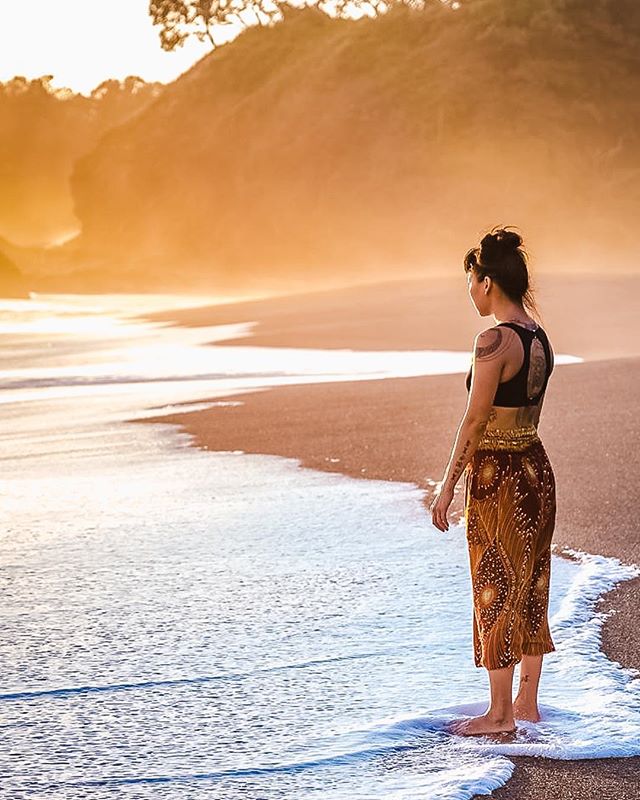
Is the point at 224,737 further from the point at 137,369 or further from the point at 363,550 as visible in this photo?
the point at 137,369

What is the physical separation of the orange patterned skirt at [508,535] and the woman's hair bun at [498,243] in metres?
0.58

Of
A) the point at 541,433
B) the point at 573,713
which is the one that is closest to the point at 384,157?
the point at 541,433

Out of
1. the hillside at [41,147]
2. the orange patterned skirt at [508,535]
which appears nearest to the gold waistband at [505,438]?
the orange patterned skirt at [508,535]

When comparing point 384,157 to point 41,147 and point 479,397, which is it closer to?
point 479,397

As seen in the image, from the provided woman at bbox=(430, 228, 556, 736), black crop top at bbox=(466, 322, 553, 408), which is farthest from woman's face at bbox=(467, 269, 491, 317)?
black crop top at bbox=(466, 322, 553, 408)

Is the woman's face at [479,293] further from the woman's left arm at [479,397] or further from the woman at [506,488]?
the woman's left arm at [479,397]

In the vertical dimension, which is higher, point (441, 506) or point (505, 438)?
point (505, 438)

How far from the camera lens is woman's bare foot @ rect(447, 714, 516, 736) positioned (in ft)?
14.9

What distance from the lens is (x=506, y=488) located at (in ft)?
14.9

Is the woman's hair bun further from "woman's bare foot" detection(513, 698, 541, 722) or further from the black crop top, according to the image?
"woman's bare foot" detection(513, 698, 541, 722)

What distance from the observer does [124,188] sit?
8906 cm

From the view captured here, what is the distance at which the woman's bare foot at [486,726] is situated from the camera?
455cm

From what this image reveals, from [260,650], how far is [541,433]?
610cm

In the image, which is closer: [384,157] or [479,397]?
[479,397]
